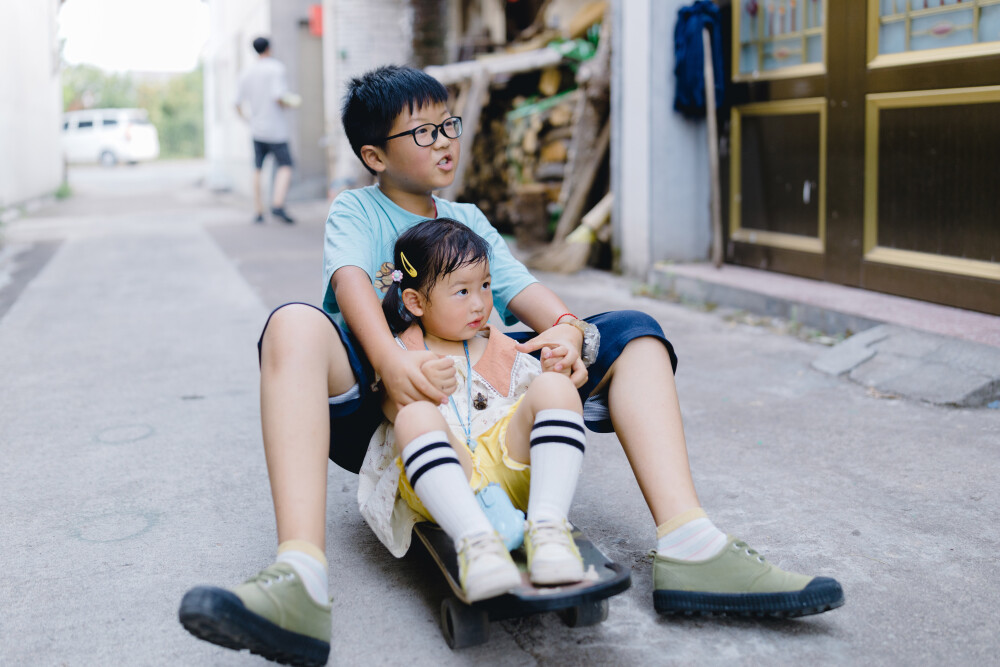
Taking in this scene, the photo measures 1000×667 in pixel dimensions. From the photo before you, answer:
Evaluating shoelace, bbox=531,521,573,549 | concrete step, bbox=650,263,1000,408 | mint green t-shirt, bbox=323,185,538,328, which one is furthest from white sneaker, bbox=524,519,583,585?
concrete step, bbox=650,263,1000,408

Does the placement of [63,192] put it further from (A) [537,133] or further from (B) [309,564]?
(B) [309,564]

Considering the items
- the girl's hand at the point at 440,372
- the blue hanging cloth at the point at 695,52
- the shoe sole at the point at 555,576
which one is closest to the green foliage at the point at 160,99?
the blue hanging cloth at the point at 695,52

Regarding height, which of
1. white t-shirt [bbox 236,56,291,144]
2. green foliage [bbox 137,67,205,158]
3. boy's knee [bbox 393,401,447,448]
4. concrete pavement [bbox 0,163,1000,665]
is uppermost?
green foliage [bbox 137,67,205,158]

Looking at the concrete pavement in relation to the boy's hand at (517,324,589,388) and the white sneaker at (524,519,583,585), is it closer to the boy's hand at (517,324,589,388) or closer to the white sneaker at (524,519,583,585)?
the white sneaker at (524,519,583,585)

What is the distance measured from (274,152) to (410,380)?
9.24m

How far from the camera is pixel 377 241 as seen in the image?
7.41ft

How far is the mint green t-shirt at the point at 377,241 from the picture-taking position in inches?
85.0

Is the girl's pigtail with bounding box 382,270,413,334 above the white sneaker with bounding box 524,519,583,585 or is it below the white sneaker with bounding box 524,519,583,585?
above

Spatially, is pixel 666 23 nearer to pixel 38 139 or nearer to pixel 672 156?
pixel 672 156

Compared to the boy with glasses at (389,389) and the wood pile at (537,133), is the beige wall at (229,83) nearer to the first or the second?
the wood pile at (537,133)

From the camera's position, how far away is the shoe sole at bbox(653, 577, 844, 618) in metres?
1.71

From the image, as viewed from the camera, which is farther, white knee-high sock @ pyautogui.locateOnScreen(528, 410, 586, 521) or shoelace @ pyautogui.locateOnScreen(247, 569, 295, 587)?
white knee-high sock @ pyautogui.locateOnScreen(528, 410, 586, 521)

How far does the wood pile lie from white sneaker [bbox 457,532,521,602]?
4.79 m

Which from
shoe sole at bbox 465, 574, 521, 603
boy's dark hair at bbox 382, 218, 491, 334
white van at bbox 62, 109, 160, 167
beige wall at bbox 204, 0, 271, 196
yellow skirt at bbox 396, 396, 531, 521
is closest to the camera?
shoe sole at bbox 465, 574, 521, 603
